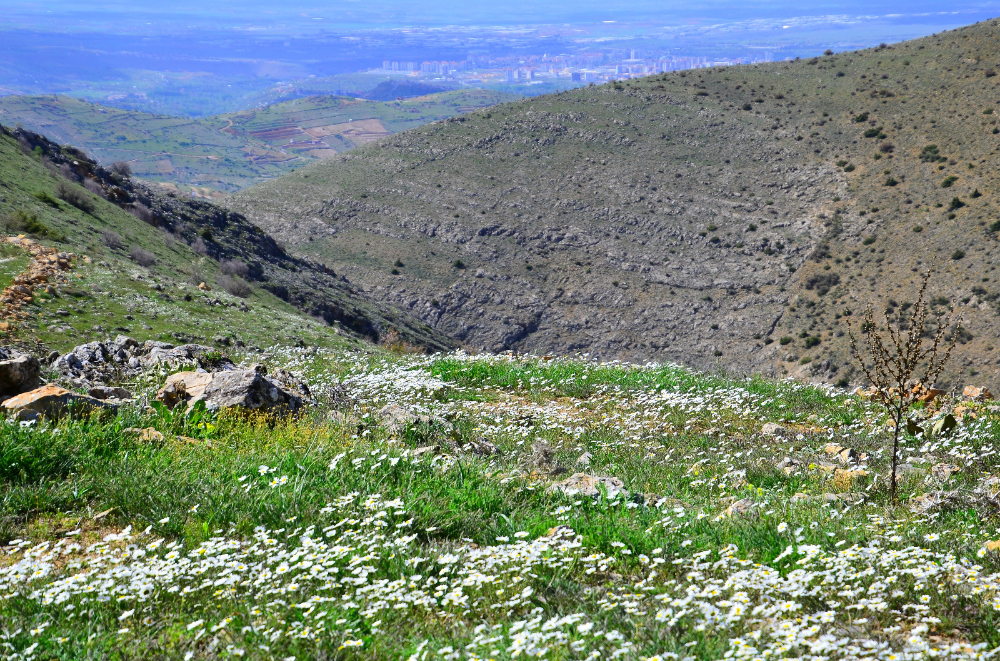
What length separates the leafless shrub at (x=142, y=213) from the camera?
3047 cm

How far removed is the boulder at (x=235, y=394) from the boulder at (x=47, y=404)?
104 centimetres

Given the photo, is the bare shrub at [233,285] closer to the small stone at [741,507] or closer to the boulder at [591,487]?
the boulder at [591,487]

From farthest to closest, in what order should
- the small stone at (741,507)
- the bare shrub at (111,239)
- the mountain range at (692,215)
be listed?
the mountain range at (692,215) → the bare shrub at (111,239) → the small stone at (741,507)

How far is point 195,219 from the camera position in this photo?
3600 centimetres

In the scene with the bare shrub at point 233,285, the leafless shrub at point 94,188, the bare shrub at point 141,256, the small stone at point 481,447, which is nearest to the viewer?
the small stone at point 481,447

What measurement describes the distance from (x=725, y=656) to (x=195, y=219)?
3779 cm

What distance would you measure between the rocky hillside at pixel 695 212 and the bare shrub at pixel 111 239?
1290 inches

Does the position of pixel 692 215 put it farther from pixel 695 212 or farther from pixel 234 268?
pixel 234 268

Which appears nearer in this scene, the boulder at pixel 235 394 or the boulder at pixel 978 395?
the boulder at pixel 235 394

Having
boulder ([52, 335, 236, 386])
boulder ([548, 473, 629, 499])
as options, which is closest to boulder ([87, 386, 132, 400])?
boulder ([52, 335, 236, 386])

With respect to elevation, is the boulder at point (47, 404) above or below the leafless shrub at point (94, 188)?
below

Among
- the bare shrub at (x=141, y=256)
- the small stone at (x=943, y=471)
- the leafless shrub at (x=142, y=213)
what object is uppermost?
the leafless shrub at (x=142, y=213)

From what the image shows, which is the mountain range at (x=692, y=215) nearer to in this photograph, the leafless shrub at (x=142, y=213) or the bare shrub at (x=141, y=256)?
the leafless shrub at (x=142, y=213)

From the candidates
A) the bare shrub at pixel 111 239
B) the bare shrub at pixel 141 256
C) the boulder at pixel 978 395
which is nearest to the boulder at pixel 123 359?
the bare shrub at pixel 141 256
